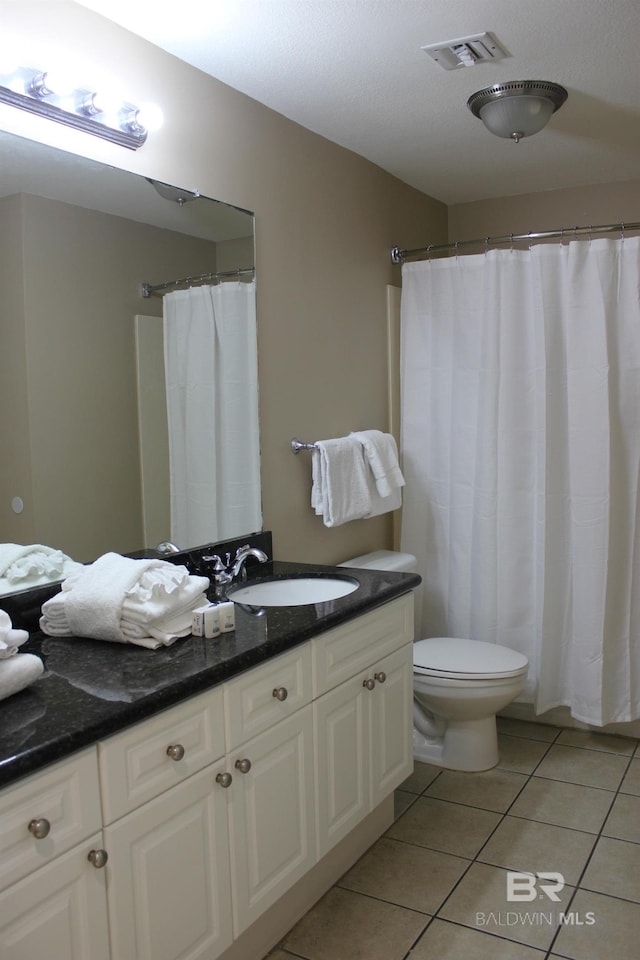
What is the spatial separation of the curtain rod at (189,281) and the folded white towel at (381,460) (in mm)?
758

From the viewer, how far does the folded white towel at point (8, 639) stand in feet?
4.63

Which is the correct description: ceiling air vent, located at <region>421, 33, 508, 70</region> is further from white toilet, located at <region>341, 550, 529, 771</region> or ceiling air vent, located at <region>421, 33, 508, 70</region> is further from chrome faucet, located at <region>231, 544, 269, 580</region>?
white toilet, located at <region>341, 550, 529, 771</region>

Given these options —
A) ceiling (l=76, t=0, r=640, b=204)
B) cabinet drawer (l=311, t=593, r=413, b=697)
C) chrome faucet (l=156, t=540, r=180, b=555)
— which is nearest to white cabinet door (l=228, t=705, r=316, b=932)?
cabinet drawer (l=311, t=593, r=413, b=697)

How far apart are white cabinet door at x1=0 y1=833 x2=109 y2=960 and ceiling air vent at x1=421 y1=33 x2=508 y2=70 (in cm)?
206

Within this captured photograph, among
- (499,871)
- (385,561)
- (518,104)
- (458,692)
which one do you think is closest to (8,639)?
(499,871)

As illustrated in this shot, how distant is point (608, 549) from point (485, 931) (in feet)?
4.82

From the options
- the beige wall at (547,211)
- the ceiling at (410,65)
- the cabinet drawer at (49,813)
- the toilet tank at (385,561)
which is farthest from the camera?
the beige wall at (547,211)

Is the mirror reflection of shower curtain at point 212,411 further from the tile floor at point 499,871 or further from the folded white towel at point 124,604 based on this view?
the tile floor at point 499,871

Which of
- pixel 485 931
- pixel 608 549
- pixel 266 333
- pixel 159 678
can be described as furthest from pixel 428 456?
pixel 159 678

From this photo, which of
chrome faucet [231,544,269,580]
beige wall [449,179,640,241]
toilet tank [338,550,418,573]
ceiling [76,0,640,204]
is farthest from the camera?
beige wall [449,179,640,241]

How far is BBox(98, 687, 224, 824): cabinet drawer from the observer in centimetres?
138

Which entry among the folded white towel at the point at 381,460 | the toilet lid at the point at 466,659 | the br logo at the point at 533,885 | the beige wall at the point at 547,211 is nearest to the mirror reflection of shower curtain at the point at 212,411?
the folded white towel at the point at 381,460

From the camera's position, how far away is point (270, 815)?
1811 mm

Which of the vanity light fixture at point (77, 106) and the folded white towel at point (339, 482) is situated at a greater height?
the vanity light fixture at point (77, 106)
